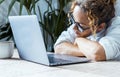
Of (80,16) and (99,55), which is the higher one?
(80,16)

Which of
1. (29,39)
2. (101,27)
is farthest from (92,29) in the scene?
(29,39)

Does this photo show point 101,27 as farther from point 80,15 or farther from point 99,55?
point 99,55

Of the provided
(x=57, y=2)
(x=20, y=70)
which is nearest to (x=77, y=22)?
(x=20, y=70)

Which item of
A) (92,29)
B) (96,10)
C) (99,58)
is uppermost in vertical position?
(96,10)

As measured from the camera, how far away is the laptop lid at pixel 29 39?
1.07 meters

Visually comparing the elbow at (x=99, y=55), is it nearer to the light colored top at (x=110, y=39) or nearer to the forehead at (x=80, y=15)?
the light colored top at (x=110, y=39)

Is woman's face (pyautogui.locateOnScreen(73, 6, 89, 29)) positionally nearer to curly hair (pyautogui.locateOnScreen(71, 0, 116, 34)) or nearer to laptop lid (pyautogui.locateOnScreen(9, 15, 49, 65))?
curly hair (pyautogui.locateOnScreen(71, 0, 116, 34))

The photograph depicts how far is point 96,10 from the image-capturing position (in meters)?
1.57

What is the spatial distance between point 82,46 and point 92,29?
156mm

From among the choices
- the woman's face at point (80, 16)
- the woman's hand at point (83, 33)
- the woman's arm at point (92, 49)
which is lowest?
the woman's arm at point (92, 49)

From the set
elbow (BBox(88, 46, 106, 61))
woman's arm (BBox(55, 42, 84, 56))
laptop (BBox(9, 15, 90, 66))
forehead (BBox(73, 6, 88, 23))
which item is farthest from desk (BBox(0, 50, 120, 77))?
forehead (BBox(73, 6, 88, 23))

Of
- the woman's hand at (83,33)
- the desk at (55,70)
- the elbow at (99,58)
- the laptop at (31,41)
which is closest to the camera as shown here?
the desk at (55,70)

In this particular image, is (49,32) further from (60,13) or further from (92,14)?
(92,14)

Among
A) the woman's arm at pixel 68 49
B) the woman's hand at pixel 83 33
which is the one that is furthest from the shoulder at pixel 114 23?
the woman's arm at pixel 68 49
